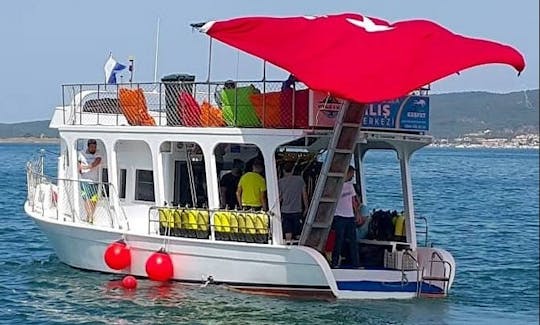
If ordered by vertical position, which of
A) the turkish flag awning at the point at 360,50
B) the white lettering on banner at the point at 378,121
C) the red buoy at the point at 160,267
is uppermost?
the turkish flag awning at the point at 360,50

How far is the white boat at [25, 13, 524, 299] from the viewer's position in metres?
17.0

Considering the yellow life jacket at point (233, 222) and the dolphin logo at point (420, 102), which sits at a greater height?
the dolphin logo at point (420, 102)

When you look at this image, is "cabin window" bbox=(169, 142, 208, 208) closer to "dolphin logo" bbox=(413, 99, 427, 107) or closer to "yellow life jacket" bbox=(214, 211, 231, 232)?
"yellow life jacket" bbox=(214, 211, 231, 232)

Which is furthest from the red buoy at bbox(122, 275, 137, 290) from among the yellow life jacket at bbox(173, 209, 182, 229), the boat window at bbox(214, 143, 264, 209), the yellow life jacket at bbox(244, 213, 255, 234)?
the yellow life jacket at bbox(244, 213, 255, 234)

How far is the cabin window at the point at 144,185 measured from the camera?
769 inches

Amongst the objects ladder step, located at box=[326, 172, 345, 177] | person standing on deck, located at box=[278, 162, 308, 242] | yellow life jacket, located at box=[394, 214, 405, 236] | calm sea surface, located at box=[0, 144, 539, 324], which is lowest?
calm sea surface, located at box=[0, 144, 539, 324]

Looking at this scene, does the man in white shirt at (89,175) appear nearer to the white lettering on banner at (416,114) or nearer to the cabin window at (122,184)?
the cabin window at (122,184)

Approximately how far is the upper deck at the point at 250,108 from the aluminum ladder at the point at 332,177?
14.8 inches

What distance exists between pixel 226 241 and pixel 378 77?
4.13 metres

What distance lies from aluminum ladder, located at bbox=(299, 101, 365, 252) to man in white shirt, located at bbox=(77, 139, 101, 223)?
15.8 ft

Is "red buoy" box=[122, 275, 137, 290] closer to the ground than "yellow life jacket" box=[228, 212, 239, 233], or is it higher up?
closer to the ground

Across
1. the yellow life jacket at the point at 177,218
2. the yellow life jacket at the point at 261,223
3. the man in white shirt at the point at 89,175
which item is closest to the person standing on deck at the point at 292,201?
the yellow life jacket at the point at 261,223

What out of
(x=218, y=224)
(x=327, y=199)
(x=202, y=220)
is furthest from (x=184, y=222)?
(x=327, y=199)

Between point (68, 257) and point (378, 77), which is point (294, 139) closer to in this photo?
point (378, 77)
